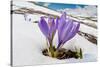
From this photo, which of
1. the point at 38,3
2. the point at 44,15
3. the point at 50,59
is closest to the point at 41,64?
the point at 50,59

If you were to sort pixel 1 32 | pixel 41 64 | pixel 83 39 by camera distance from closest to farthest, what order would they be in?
pixel 1 32 < pixel 41 64 < pixel 83 39

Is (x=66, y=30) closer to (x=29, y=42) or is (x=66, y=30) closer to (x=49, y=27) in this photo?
(x=49, y=27)

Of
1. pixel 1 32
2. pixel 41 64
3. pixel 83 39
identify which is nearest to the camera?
pixel 1 32

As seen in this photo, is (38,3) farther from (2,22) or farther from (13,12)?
(2,22)

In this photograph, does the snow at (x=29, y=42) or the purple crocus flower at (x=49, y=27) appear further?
the purple crocus flower at (x=49, y=27)

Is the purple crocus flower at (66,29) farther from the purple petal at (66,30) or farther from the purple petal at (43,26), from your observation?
the purple petal at (43,26)

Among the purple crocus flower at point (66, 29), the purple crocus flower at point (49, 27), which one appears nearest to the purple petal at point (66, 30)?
the purple crocus flower at point (66, 29)
